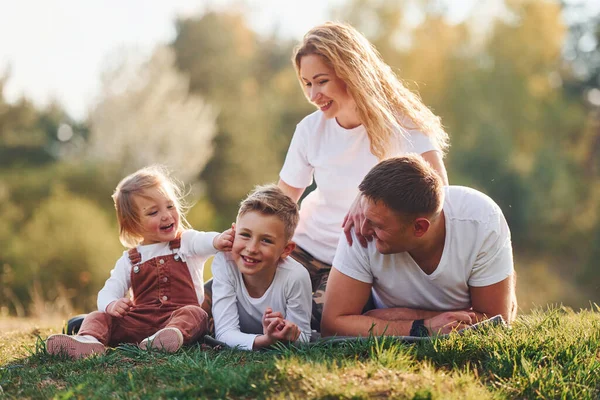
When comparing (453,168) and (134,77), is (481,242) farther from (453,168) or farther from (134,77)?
(453,168)

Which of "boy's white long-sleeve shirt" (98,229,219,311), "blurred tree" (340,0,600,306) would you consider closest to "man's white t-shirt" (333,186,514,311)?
"boy's white long-sleeve shirt" (98,229,219,311)

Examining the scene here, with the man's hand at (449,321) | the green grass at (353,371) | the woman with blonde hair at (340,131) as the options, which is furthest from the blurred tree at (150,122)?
the man's hand at (449,321)

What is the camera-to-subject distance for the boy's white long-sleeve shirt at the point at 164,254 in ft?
15.5

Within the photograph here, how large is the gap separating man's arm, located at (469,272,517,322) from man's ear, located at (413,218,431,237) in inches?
20.2

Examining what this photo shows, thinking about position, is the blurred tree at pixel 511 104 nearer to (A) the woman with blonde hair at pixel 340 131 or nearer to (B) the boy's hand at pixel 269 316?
(A) the woman with blonde hair at pixel 340 131

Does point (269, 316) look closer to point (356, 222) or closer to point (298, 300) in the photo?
point (298, 300)

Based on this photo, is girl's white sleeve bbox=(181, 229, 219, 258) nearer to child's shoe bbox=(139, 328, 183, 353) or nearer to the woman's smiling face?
child's shoe bbox=(139, 328, 183, 353)

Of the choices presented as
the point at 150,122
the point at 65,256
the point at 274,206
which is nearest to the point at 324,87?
the point at 274,206

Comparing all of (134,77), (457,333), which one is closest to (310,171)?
(457,333)

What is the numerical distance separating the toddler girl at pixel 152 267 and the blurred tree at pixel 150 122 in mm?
15692

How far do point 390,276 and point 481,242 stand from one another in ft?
1.74

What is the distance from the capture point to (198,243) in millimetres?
4719

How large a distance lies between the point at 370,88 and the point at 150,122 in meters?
17.9

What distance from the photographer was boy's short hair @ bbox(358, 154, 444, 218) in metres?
3.90
